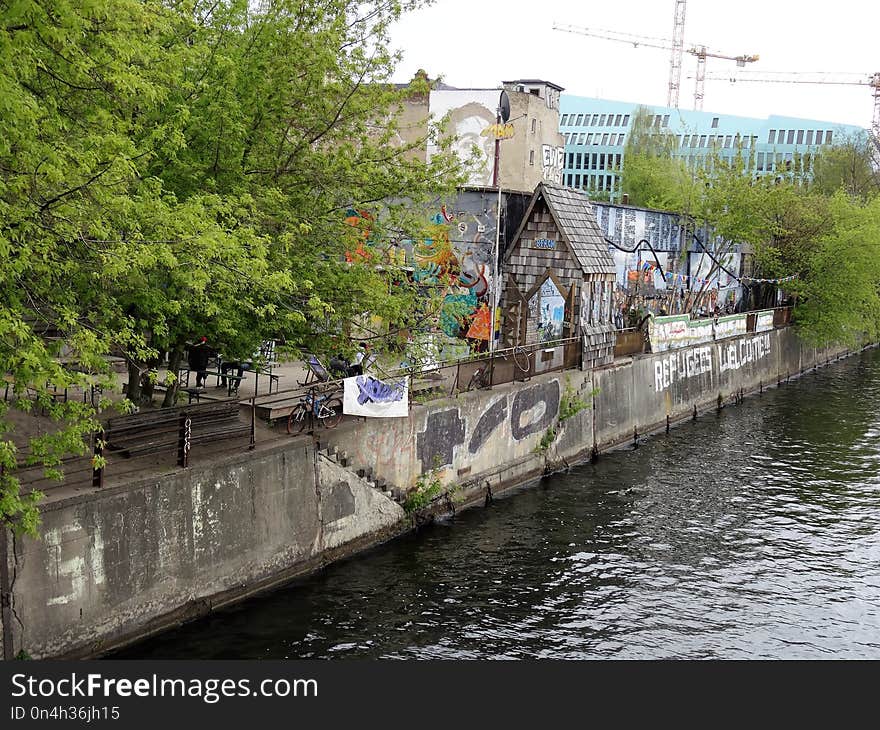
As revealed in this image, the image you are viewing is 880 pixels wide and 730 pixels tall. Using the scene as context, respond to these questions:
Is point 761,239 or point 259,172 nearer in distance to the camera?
point 259,172

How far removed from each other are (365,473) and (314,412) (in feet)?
6.17

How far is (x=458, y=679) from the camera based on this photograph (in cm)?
1609

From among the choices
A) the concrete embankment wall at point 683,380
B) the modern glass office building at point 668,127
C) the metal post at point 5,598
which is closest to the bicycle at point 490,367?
the concrete embankment wall at point 683,380

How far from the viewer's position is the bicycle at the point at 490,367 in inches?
1049

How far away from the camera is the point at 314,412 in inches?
835

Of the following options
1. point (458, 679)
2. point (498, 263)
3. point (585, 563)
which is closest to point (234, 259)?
point (458, 679)

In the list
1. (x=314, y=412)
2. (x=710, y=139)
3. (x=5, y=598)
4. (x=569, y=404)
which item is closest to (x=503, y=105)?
(x=569, y=404)

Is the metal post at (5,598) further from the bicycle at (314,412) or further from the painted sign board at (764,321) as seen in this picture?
the painted sign board at (764,321)

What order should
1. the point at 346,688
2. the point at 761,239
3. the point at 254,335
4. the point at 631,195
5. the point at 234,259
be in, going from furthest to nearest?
the point at 631,195 → the point at 761,239 → the point at 254,335 → the point at 234,259 → the point at 346,688

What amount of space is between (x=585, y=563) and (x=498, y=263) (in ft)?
47.1

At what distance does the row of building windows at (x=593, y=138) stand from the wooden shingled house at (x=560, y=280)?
366ft

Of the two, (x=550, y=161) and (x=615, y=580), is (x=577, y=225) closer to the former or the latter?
(x=615, y=580)

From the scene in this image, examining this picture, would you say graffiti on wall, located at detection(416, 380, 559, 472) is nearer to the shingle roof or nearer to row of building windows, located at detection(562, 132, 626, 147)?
the shingle roof

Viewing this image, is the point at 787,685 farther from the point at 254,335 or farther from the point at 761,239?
the point at 761,239
